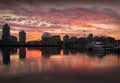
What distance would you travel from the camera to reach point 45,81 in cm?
2288

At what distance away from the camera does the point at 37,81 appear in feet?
75.0

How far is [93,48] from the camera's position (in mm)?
125938

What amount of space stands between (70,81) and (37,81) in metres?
3.00

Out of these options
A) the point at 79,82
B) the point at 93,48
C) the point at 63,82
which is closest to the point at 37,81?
the point at 63,82

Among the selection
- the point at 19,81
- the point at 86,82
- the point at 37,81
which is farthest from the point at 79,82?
the point at 19,81

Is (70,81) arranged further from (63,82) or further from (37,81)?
(37,81)

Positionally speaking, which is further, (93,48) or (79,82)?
(93,48)

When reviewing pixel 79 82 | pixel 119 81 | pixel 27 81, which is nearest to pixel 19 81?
pixel 27 81

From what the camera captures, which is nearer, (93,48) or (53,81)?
(53,81)

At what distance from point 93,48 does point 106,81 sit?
Result: 104 meters

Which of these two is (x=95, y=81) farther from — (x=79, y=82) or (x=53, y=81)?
(x=53, y=81)

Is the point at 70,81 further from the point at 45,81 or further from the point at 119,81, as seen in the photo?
the point at 119,81

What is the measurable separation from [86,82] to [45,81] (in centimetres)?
371

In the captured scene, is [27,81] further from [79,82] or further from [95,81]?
[95,81]
